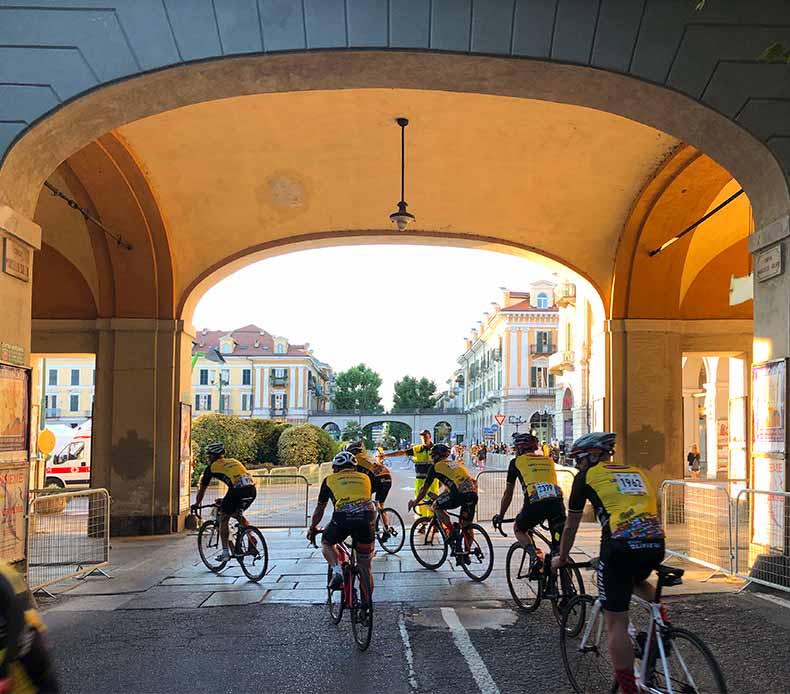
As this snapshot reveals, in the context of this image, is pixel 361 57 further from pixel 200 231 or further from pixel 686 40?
pixel 200 231

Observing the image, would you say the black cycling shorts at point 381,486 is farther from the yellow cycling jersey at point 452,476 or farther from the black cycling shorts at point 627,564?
the black cycling shorts at point 627,564

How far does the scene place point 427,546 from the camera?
11.7m

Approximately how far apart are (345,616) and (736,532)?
435cm

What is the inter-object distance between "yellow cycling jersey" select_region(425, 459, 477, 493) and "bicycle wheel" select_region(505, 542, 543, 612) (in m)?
1.64

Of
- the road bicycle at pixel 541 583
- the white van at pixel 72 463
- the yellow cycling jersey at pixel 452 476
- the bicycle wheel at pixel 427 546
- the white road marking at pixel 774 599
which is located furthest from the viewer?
the white van at pixel 72 463

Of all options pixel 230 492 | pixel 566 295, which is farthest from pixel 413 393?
pixel 230 492

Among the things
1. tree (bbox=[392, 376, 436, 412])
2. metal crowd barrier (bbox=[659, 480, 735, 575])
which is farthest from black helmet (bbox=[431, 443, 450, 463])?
tree (bbox=[392, 376, 436, 412])

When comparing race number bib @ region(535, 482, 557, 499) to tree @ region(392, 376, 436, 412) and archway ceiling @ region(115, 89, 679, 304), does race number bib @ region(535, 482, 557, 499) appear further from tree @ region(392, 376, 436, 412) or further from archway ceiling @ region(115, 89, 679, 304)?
tree @ region(392, 376, 436, 412)

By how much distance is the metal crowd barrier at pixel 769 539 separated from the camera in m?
7.98

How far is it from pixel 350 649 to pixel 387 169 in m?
8.42

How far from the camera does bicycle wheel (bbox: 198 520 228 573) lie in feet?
34.4

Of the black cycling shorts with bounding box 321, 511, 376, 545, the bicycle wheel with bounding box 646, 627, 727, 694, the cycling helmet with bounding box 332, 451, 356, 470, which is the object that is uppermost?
the cycling helmet with bounding box 332, 451, 356, 470

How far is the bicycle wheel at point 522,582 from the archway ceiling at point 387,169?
240 inches

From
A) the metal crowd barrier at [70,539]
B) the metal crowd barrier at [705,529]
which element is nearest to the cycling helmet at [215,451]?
the metal crowd barrier at [70,539]
